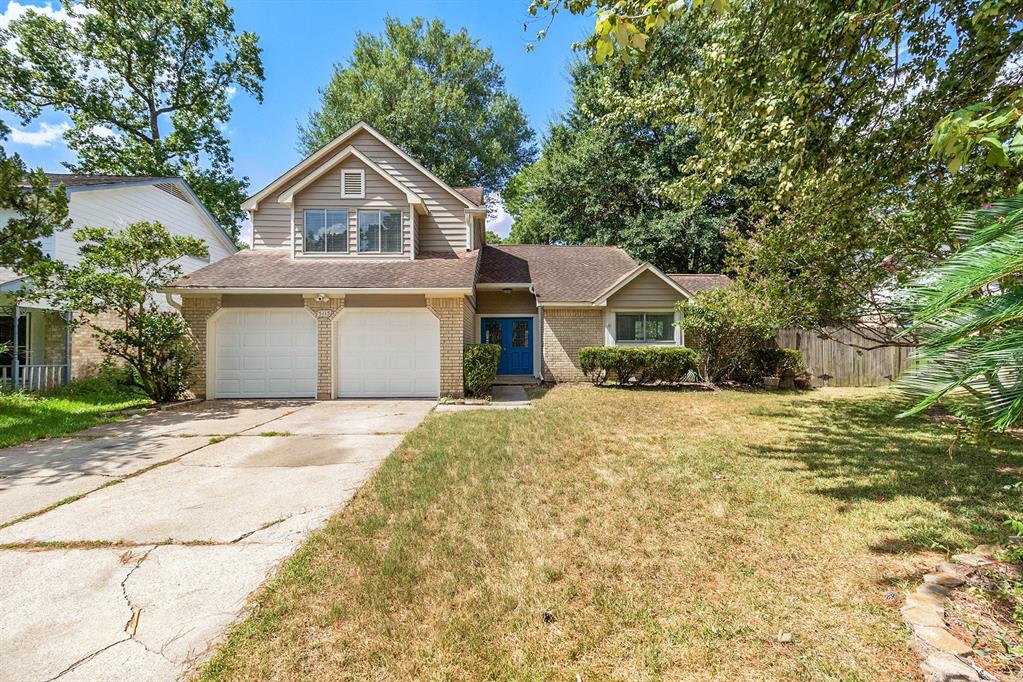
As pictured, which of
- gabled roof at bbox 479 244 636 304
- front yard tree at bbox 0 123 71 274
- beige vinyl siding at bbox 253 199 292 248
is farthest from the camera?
gabled roof at bbox 479 244 636 304

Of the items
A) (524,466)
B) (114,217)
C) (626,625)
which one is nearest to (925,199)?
(524,466)

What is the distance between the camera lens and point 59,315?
11.9 meters

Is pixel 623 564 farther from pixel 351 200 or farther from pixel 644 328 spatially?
pixel 351 200

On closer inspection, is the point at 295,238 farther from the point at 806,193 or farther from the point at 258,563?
the point at 806,193

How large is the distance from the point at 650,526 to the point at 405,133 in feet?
92.3

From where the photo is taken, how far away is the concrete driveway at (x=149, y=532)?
7.74 ft

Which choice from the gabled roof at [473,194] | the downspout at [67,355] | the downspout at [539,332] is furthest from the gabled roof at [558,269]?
the downspout at [67,355]

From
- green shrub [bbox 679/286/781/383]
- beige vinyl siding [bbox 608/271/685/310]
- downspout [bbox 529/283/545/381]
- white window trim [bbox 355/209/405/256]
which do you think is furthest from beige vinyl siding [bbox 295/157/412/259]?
green shrub [bbox 679/286/781/383]

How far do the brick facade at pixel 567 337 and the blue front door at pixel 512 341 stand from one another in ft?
2.91

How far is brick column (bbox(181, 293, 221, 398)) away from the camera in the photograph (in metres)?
10.7

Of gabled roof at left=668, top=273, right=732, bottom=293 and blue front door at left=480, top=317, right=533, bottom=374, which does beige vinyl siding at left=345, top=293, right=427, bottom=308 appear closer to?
blue front door at left=480, top=317, right=533, bottom=374

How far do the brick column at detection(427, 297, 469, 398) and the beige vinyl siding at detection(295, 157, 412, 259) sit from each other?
2898 millimetres

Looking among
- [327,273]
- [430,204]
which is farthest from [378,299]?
[430,204]

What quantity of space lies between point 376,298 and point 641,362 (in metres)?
7.90
